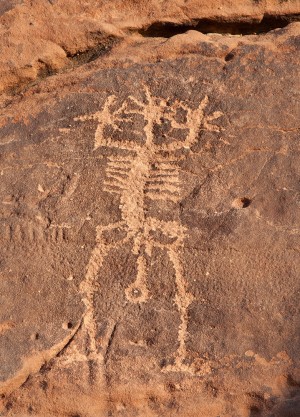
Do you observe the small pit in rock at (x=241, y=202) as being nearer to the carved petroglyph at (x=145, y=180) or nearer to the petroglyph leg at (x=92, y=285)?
the carved petroglyph at (x=145, y=180)

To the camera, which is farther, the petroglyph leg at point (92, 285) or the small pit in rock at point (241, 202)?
the small pit in rock at point (241, 202)

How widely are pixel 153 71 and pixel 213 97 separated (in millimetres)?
368

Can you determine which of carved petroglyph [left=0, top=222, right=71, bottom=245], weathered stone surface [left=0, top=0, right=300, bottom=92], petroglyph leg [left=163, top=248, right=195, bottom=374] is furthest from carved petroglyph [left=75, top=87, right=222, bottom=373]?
weathered stone surface [left=0, top=0, right=300, bottom=92]

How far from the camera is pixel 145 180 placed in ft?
9.55

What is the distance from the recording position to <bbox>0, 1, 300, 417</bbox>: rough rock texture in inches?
104

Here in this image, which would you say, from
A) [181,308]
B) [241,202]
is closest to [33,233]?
[181,308]

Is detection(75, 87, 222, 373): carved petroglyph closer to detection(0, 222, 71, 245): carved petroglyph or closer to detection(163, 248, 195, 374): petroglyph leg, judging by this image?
detection(163, 248, 195, 374): petroglyph leg

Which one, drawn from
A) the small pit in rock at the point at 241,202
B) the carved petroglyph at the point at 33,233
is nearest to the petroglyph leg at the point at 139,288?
the carved petroglyph at the point at 33,233

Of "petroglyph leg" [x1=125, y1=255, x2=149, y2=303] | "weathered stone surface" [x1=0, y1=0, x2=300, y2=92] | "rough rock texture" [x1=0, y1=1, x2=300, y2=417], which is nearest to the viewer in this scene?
"rough rock texture" [x1=0, y1=1, x2=300, y2=417]

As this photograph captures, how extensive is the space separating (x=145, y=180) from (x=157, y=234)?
292 millimetres

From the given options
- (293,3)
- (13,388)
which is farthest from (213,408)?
(293,3)

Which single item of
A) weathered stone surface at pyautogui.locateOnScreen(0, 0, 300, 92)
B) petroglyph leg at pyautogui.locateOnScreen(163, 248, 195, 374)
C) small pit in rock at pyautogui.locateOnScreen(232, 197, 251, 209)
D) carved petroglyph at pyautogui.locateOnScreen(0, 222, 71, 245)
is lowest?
petroglyph leg at pyautogui.locateOnScreen(163, 248, 195, 374)

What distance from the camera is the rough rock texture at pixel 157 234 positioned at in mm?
2639

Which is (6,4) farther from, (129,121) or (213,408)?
(213,408)
